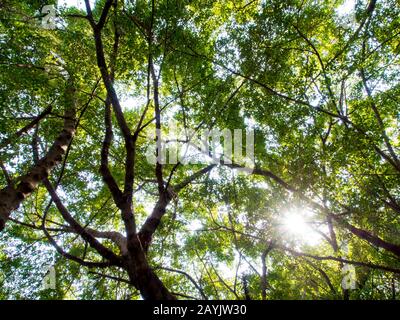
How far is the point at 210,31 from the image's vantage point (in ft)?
21.7

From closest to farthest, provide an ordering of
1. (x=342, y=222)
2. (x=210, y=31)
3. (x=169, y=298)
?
1. (x=169, y=298)
2. (x=342, y=222)
3. (x=210, y=31)

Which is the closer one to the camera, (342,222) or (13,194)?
(13,194)

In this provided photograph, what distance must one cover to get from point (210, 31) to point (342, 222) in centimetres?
529

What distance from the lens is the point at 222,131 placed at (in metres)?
6.93

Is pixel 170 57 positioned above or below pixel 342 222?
above

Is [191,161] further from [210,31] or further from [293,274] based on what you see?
[293,274]

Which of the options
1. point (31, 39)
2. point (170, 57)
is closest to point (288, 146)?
point (170, 57)

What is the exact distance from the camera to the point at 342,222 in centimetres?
556

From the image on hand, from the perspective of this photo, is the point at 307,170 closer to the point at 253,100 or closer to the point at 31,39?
the point at 253,100

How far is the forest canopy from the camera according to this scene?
17.4ft

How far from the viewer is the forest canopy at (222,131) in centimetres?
529
